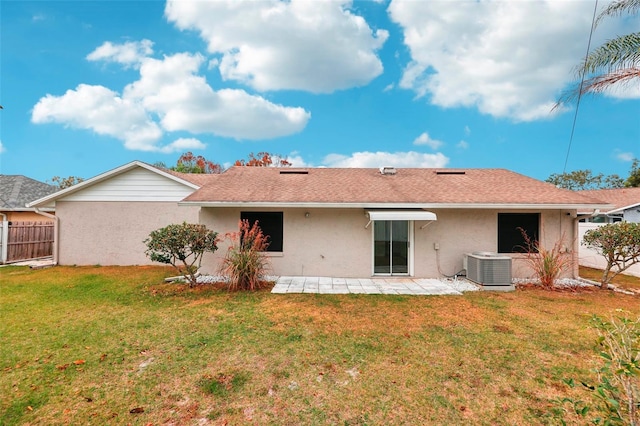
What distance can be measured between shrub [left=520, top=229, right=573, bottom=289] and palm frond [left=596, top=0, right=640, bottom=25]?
10610mm

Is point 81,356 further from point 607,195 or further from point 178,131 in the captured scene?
point 607,195

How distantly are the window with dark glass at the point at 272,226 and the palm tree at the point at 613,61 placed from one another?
53.5 feet

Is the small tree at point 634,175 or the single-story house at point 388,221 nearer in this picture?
the single-story house at point 388,221

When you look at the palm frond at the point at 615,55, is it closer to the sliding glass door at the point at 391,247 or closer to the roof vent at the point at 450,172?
the roof vent at the point at 450,172

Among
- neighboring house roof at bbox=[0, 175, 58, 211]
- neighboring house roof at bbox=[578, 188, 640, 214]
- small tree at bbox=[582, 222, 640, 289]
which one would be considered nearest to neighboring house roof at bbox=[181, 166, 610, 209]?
small tree at bbox=[582, 222, 640, 289]

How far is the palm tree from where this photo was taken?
41.5 ft

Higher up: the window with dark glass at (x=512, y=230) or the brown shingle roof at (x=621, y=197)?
the brown shingle roof at (x=621, y=197)

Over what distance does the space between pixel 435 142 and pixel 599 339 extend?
3196 centimetres

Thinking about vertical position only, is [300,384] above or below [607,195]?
below

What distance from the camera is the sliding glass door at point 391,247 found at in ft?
49.8

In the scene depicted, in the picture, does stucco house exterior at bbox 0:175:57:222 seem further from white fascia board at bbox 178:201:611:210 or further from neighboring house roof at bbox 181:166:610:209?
white fascia board at bbox 178:201:611:210

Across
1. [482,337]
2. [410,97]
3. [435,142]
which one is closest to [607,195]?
[435,142]

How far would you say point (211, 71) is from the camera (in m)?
24.8

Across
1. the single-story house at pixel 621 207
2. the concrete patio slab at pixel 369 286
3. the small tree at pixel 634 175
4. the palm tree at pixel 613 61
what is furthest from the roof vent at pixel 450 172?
the small tree at pixel 634 175
